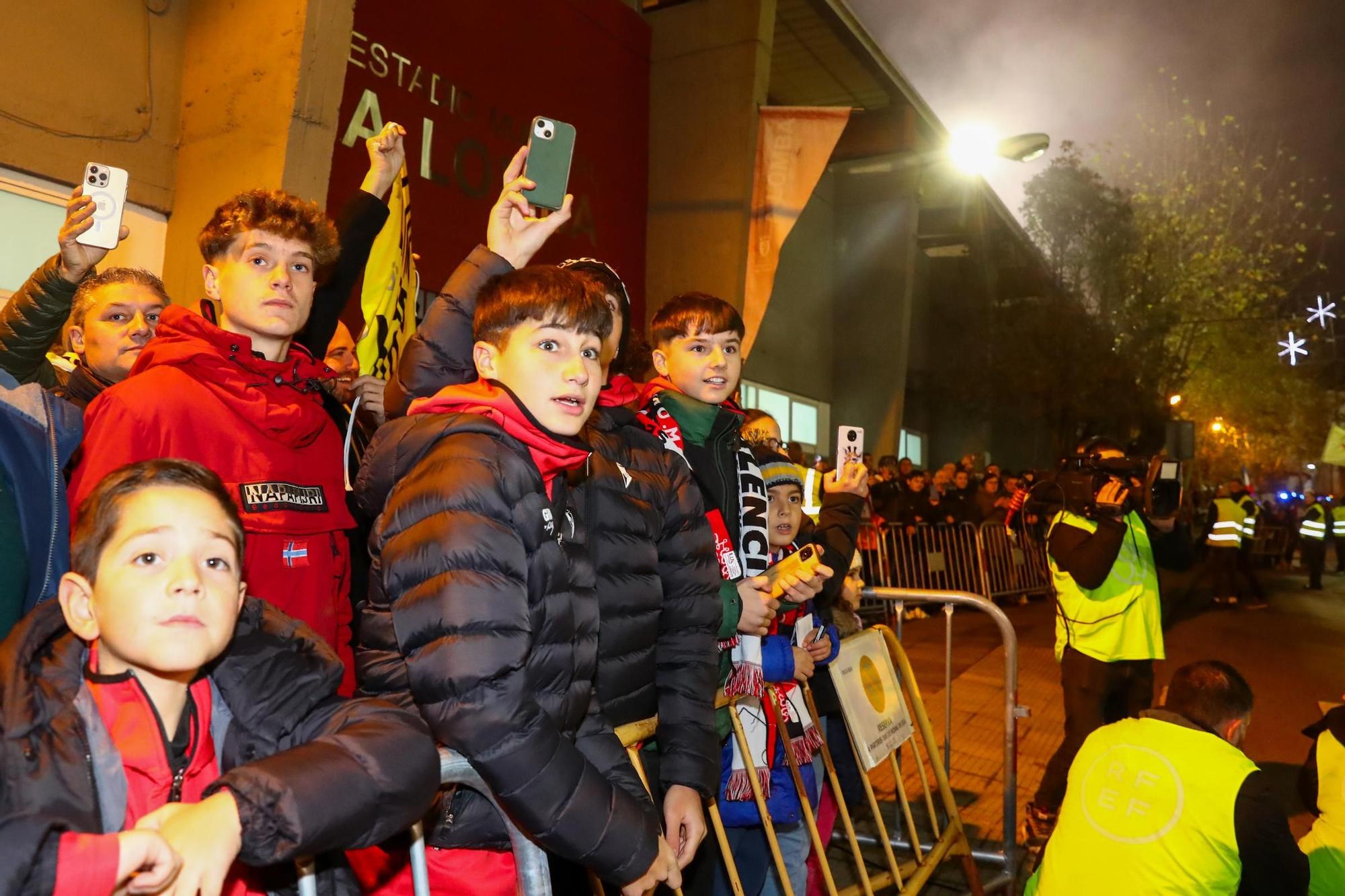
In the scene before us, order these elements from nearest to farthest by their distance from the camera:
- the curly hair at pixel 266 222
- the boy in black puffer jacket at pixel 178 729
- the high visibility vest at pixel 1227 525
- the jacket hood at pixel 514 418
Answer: the boy in black puffer jacket at pixel 178 729
the jacket hood at pixel 514 418
the curly hair at pixel 266 222
the high visibility vest at pixel 1227 525

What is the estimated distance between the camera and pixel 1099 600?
4.88 meters

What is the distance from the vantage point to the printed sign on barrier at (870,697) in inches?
134

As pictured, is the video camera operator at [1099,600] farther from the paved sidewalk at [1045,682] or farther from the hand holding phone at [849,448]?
the hand holding phone at [849,448]

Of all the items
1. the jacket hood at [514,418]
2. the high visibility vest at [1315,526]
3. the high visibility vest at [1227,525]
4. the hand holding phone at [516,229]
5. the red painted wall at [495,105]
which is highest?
the red painted wall at [495,105]

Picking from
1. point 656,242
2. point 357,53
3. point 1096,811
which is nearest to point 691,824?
point 1096,811

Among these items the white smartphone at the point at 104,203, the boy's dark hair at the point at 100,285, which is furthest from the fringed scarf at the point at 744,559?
the boy's dark hair at the point at 100,285

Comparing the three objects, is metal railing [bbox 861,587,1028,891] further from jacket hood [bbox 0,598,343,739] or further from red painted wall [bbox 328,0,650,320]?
red painted wall [bbox 328,0,650,320]

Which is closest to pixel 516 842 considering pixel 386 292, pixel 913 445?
pixel 386 292

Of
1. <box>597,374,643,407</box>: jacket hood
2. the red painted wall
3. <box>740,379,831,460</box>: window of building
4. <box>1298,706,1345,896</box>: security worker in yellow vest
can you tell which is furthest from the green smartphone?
<box>740,379,831,460</box>: window of building

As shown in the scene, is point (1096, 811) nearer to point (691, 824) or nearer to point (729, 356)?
point (691, 824)

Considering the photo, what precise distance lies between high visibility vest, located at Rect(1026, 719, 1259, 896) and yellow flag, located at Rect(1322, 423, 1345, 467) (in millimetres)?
20057

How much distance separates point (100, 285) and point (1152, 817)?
12.1 ft

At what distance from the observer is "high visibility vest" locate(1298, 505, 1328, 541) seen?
737 inches

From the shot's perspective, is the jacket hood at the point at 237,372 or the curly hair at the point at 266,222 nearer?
the jacket hood at the point at 237,372
